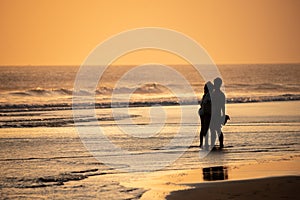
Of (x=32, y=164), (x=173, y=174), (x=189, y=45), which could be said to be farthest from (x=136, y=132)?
(x=189, y=45)

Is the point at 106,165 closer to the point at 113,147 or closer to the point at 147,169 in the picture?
the point at 147,169

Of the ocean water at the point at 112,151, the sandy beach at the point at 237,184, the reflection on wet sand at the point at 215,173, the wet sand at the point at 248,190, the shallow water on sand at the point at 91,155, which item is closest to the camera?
the wet sand at the point at 248,190

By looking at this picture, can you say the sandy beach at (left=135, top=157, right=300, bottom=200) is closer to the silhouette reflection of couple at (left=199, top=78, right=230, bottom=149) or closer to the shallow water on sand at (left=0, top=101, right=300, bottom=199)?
the shallow water on sand at (left=0, top=101, right=300, bottom=199)

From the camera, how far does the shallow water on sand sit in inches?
580

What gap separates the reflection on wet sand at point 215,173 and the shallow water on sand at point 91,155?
614mm

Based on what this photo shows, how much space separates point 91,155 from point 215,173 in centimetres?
451

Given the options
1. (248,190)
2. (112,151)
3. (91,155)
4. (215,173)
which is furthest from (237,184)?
(112,151)

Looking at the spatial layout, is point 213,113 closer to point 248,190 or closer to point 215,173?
point 215,173

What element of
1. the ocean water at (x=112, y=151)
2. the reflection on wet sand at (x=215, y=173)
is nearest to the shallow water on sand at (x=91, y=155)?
the ocean water at (x=112, y=151)

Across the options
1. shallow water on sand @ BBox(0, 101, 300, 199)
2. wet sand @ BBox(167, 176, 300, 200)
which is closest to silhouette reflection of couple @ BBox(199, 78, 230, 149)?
shallow water on sand @ BBox(0, 101, 300, 199)

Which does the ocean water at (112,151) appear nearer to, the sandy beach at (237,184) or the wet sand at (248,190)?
the sandy beach at (237,184)

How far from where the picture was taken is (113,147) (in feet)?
70.5

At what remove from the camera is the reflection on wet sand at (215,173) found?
15406mm

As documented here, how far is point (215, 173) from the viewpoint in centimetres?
1609
